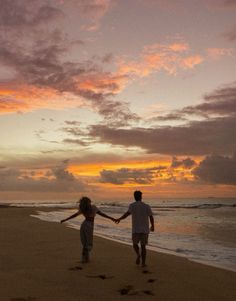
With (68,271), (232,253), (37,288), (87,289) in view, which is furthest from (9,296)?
(232,253)

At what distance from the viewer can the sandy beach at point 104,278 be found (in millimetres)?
7645

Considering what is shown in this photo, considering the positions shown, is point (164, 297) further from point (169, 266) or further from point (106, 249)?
point (106, 249)

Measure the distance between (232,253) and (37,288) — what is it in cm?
985

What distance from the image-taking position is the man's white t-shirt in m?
10.8

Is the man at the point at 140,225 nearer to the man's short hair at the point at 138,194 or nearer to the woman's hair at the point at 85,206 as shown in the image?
the man's short hair at the point at 138,194

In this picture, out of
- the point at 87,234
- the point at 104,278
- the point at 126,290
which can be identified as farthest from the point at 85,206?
the point at 126,290

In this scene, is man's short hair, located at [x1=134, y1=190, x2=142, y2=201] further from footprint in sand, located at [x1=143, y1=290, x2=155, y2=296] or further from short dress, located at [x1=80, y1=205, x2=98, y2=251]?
footprint in sand, located at [x1=143, y1=290, x2=155, y2=296]

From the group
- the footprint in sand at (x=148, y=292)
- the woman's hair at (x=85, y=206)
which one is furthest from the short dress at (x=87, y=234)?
the footprint in sand at (x=148, y=292)

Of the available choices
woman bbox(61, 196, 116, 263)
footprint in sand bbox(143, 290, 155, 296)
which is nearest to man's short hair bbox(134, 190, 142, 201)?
woman bbox(61, 196, 116, 263)

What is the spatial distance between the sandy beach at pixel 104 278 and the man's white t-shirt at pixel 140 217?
1.00 metres

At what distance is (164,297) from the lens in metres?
7.55

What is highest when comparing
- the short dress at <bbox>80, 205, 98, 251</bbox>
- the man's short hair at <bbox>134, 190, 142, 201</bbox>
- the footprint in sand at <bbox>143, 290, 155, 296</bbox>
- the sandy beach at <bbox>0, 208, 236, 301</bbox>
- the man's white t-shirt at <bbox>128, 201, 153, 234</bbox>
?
the man's short hair at <bbox>134, 190, 142, 201</bbox>

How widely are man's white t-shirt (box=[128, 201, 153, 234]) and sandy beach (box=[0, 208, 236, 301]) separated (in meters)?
1.00

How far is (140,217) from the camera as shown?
1084 cm
